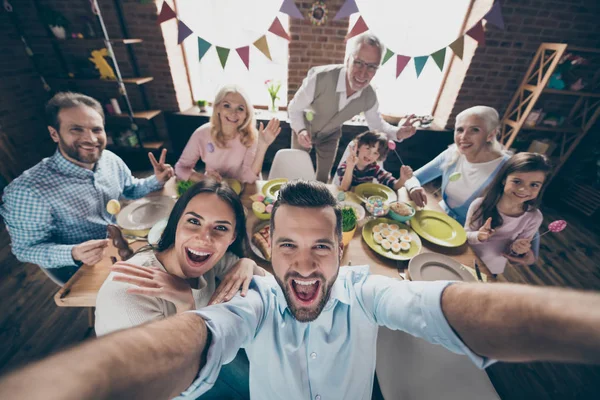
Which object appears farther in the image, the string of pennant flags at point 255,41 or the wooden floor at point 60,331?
the string of pennant flags at point 255,41

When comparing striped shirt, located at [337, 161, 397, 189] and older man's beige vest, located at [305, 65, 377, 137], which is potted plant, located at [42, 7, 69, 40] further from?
striped shirt, located at [337, 161, 397, 189]

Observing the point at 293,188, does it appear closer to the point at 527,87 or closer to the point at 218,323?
the point at 218,323

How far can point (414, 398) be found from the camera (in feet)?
3.39

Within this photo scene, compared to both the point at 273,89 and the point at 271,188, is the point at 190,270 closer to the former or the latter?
the point at 271,188

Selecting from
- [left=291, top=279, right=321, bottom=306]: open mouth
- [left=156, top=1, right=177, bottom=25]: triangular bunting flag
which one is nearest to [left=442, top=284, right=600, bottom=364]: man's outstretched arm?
[left=291, top=279, right=321, bottom=306]: open mouth

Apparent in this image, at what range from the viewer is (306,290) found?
0.99 meters

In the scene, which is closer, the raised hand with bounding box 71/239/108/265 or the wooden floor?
the raised hand with bounding box 71/239/108/265

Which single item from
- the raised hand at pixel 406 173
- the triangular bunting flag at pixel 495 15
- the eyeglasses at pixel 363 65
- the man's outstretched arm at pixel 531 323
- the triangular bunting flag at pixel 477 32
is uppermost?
the triangular bunting flag at pixel 495 15

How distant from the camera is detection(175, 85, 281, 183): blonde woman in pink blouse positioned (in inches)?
79.2

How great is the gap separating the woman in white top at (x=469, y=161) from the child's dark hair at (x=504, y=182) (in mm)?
258

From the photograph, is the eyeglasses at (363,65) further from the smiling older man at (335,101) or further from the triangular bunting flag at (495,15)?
the triangular bunting flag at (495,15)

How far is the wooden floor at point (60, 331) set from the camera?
5.63 ft

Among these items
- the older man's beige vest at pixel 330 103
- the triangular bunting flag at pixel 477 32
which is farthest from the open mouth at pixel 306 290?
the triangular bunting flag at pixel 477 32

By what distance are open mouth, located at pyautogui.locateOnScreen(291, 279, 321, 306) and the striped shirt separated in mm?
1347
